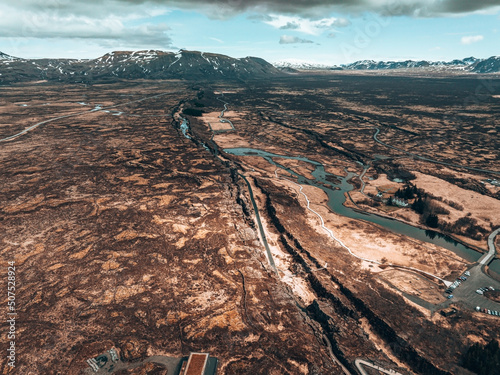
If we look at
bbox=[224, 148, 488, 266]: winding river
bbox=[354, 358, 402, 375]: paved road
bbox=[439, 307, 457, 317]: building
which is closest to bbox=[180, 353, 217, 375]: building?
bbox=[354, 358, 402, 375]: paved road

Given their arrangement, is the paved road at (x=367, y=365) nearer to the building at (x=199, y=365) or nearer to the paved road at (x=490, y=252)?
the building at (x=199, y=365)

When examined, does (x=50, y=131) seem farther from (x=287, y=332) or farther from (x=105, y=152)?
(x=287, y=332)

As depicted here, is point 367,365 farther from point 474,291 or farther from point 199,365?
point 474,291

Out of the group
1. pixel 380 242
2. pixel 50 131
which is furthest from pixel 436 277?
pixel 50 131

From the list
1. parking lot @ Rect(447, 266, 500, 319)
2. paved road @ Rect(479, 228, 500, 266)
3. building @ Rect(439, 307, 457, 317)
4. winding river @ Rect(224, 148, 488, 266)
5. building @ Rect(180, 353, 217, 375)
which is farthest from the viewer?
winding river @ Rect(224, 148, 488, 266)

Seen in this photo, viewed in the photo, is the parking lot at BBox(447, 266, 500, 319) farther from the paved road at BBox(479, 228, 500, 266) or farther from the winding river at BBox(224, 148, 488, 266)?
the winding river at BBox(224, 148, 488, 266)

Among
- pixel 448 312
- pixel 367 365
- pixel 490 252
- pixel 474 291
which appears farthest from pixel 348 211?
pixel 367 365

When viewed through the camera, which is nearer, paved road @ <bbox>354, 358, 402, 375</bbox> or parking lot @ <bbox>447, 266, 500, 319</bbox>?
paved road @ <bbox>354, 358, 402, 375</bbox>
